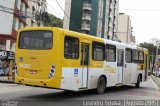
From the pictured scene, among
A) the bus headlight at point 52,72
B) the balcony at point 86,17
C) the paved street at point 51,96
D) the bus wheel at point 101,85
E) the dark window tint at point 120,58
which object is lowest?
the paved street at point 51,96

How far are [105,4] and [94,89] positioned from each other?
253 feet

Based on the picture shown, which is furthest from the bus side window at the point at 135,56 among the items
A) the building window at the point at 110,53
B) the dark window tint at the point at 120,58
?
the building window at the point at 110,53

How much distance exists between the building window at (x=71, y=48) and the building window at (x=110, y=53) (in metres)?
3.46

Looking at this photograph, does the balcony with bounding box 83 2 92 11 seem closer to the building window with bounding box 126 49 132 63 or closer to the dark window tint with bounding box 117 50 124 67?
the building window with bounding box 126 49 132 63

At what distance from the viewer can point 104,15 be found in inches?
3681

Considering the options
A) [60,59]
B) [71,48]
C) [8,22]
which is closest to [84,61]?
[71,48]

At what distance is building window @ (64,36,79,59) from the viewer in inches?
602

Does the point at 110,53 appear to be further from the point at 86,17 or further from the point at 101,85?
the point at 86,17

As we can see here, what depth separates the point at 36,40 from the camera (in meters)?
15.5

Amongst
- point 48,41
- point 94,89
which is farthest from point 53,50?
point 94,89

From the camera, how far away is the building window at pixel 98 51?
1757 centimetres

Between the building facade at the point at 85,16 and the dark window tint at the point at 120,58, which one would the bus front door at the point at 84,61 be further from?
the building facade at the point at 85,16

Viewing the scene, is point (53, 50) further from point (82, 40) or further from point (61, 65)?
point (82, 40)

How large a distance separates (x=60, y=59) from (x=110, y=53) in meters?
5.34
